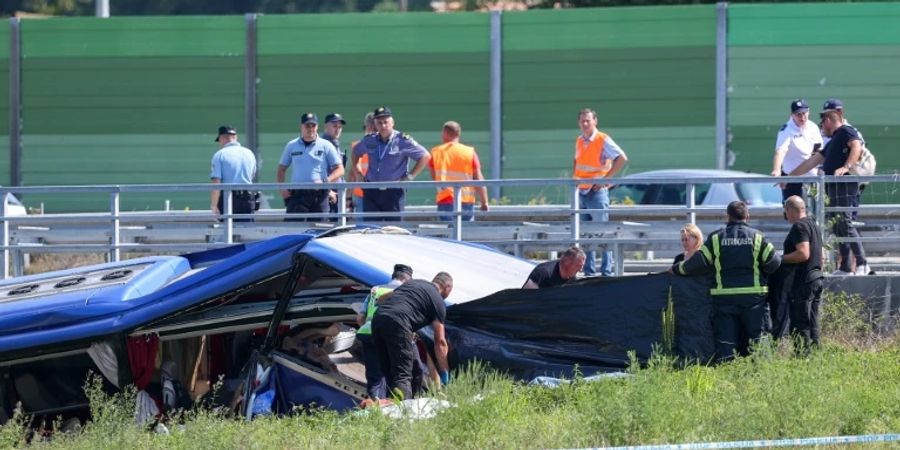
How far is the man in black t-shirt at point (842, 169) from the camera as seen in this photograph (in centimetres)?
1427

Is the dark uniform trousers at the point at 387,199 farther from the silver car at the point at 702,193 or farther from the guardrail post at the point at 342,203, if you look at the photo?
the silver car at the point at 702,193

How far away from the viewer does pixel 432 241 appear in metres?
13.5

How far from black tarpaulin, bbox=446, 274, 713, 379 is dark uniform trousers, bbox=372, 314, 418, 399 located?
530mm

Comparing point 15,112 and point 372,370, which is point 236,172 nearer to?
point 372,370

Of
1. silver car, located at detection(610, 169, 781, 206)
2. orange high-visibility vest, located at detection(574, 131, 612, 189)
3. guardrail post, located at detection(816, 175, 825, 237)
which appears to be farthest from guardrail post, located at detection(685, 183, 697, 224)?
silver car, located at detection(610, 169, 781, 206)

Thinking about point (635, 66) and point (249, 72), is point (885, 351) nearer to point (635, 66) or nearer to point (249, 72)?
point (635, 66)

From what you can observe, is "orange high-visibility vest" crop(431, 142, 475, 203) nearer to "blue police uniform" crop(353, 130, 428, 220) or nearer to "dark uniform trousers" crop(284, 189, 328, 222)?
"blue police uniform" crop(353, 130, 428, 220)

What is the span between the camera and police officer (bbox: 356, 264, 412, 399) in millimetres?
11172

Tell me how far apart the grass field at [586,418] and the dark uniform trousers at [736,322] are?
78cm

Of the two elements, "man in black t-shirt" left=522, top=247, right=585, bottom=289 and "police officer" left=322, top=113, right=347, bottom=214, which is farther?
"police officer" left=322, top=113, right=347, bottom=214

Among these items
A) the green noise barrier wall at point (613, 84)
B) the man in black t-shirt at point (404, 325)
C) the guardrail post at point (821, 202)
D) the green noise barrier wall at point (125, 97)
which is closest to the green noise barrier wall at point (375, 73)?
the green noise barrier wall at point (613, 84)

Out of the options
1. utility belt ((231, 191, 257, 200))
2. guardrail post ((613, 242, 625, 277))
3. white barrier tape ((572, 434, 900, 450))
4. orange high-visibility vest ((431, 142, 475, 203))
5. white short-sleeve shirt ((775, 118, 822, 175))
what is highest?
white short-sleeve shirt ((775, 118, 822, 175))

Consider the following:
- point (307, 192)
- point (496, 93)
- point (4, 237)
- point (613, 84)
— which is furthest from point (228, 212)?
point (613, 84)

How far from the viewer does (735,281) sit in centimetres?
1176
